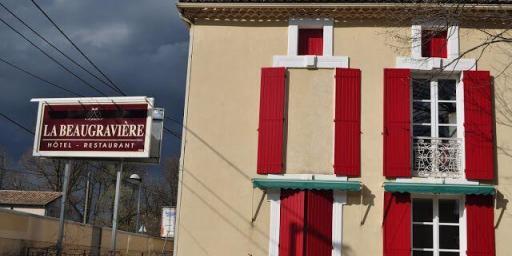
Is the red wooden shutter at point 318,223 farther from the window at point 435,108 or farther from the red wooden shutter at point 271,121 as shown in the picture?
the window at point 435,108

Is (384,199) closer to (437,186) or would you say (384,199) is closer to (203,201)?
(437,186)

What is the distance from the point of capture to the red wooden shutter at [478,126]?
1215cm

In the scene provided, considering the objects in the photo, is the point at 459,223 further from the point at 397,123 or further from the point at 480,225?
the point at 397,123

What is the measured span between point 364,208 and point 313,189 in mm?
1092

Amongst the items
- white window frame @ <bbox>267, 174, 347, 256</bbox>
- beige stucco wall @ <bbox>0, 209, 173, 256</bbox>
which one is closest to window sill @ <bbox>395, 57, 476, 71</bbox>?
white window frame @ <bbox>267, 174, 347, 256</bbox>

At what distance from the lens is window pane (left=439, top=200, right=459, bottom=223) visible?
12.4 m

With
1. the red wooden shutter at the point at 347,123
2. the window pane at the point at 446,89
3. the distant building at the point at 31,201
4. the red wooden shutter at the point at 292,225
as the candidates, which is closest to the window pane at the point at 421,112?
the window pane at the point at 446,89

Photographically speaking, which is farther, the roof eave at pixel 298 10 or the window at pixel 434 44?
the window at pixel 434 44

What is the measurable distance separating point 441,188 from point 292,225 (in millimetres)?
2994

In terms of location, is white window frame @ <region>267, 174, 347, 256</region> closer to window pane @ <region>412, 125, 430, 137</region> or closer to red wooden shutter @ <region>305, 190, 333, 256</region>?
red wooden shutter @ <region>305, 190, 333, 256</region>

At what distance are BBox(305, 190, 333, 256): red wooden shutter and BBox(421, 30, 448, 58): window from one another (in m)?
3.79

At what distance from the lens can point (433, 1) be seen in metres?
12.3

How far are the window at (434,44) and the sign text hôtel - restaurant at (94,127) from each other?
630cm

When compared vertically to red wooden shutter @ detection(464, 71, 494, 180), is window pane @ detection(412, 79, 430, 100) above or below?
above
